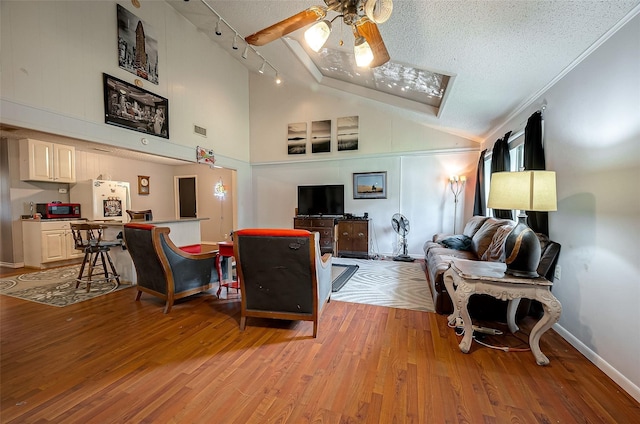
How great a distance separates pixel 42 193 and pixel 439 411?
7.47 m

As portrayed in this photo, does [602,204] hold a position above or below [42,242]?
above

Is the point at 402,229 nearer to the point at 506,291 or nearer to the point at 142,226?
the point at 506,291

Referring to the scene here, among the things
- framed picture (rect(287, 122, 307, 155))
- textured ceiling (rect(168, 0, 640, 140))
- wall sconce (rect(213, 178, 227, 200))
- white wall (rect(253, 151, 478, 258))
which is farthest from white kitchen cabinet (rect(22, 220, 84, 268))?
textured ceiling (rect(168, 0, 640, 140))

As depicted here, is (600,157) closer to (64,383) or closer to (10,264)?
(64,383)

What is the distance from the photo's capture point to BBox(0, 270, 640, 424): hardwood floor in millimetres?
1438

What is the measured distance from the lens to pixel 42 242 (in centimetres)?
459

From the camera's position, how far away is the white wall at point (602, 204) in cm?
162

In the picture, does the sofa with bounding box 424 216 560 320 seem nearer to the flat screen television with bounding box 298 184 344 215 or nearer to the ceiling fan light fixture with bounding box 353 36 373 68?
the ceiling fan light fixture with bounding box 353 36 373 68

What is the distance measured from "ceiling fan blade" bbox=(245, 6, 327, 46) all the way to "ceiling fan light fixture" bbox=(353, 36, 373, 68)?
33 cm

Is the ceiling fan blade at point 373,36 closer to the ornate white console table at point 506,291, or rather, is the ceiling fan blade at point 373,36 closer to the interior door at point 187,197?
the ornate white console table at point 506,291

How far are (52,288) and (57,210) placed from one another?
Result: 2.30 meters

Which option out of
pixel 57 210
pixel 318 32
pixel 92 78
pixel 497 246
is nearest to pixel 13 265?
pixel 57 210

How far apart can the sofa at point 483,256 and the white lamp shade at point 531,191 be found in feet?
2.69

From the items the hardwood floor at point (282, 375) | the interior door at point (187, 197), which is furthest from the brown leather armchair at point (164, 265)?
the interior door at point (187, 197)
